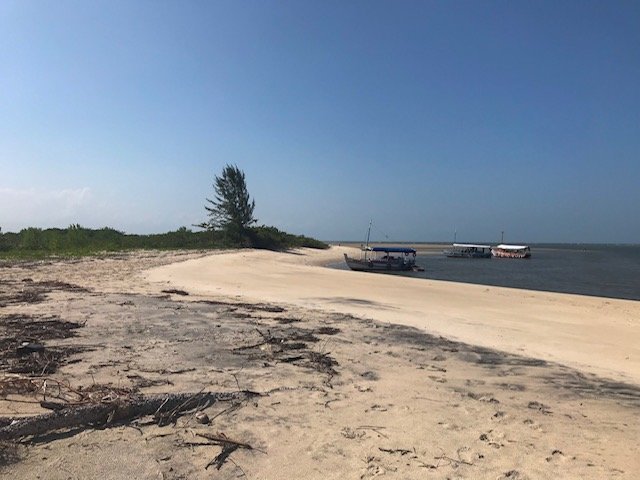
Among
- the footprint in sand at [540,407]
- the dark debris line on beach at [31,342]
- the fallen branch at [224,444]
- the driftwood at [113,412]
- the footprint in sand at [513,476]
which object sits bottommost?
the footprint in sand at [513,476]

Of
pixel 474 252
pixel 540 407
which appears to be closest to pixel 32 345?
pixel 540 407

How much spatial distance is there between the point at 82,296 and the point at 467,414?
11752mm

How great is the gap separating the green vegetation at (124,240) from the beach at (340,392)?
118 ft

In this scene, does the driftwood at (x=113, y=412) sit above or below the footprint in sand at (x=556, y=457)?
above

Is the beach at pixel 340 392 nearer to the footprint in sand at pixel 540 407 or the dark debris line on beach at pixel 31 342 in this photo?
the footprint in sand at pixel 540 407

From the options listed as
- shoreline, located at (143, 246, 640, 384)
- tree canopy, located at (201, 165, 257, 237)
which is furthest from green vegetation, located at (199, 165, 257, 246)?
shoreline, located at (143, 246, 640, 384)

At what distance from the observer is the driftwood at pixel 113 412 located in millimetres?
4195

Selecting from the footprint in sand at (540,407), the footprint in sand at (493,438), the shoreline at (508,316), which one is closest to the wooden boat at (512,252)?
the shoreline at (508,316)

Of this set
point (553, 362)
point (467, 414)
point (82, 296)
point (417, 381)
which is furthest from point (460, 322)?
point (82, 296)

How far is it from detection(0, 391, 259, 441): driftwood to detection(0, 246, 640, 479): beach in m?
0.15

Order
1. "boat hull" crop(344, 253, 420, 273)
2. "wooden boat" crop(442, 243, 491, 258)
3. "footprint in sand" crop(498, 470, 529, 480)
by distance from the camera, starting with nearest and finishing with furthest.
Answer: "footprint in sand" crop(498, 470, 529, 480)
"boat hull" crop(344, 253, 420, 273)
"wooden boat" crop(442, 243, 491, 258)

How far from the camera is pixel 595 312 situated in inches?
690

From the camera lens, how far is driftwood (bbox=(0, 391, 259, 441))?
13.8ft

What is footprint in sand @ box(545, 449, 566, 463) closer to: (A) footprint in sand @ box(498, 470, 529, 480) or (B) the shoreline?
(A) footprint in sand @ box(498, 470, 529, 480)
